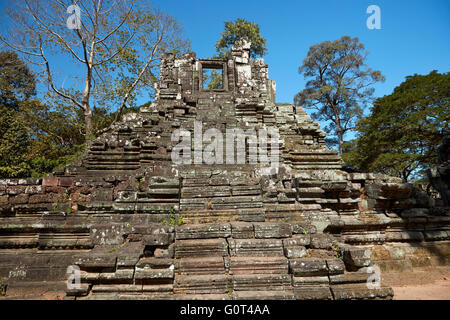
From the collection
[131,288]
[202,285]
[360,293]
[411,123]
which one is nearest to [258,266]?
[202,285]

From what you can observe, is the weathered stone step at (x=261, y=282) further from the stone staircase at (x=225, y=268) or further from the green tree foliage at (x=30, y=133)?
the green tree foliage at (x=30, y=133)

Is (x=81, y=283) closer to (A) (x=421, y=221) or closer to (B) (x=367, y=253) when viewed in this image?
(B) (x=367, y=253)

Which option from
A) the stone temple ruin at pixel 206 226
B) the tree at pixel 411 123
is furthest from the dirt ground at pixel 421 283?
the tree at pixel 411 123

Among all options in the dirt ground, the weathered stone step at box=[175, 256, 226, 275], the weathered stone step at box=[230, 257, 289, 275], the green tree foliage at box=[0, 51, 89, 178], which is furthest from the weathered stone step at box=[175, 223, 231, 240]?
the green tree foliage at box=[0, 51, 89, 178]

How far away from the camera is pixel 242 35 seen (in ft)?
70.8

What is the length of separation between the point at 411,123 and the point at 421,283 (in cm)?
1027

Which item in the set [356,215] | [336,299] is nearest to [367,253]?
[336,299]

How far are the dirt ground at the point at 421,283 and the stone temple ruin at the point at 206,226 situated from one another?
0.60 ft

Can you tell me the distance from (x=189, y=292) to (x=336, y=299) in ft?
6.31

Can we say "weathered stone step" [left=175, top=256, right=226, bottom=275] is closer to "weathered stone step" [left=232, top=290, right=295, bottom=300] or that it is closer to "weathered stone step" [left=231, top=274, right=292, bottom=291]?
"weathered stone step" [left=231, top=274, right=292, bottom=291]

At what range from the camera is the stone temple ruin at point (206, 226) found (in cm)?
335

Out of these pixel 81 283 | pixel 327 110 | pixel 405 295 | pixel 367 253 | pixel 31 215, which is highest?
pixel 327 110

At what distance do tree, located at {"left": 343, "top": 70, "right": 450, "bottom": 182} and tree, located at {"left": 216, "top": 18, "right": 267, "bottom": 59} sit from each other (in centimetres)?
1129

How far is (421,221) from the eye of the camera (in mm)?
5570
